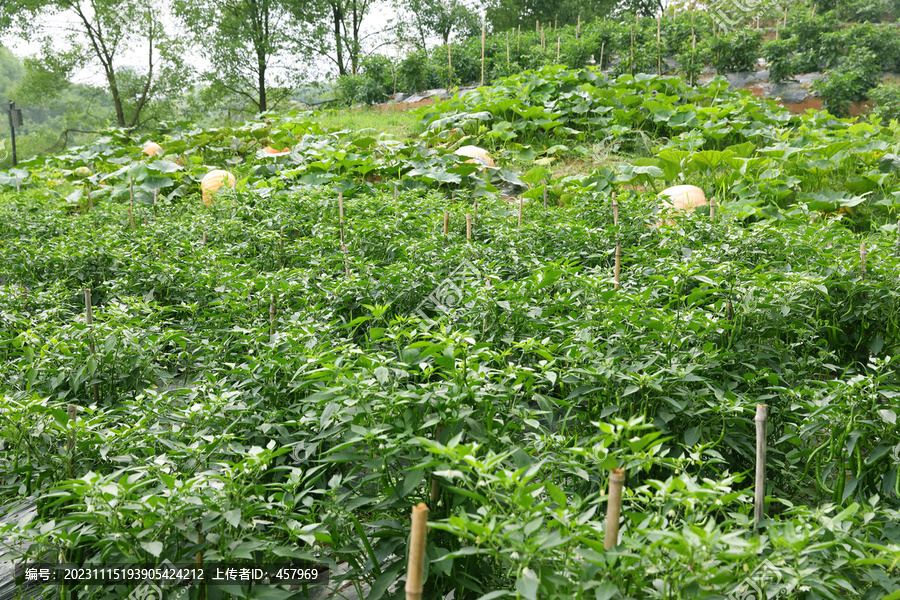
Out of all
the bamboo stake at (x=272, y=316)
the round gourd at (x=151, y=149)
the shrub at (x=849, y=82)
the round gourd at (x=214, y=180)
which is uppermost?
the shrub at (x=849, y=82)

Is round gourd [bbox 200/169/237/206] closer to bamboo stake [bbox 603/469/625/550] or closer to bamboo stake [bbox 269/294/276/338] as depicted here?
bamboo stake [bbox 269/294/276/338]

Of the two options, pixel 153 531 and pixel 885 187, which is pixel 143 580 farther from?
pixel 885 187

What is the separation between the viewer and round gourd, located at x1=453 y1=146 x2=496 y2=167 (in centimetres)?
666

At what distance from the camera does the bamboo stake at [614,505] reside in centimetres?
111

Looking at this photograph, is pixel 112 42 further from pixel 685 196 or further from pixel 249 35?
pixel 685 196

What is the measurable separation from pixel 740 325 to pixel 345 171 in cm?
486

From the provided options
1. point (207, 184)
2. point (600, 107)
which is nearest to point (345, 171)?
point (207, 184)

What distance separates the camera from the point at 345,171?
6.43 m

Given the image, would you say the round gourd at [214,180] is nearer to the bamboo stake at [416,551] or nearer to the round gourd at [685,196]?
the round gourd at [685,196]

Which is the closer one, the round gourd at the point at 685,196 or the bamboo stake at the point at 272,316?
the bamboo stake at the point at 272,316

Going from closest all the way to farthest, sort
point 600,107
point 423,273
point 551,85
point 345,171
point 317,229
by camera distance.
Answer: point 423,273 < point 317,229 < point 345,171 < point 600,107 < point 551,85

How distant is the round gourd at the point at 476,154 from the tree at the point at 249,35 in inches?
470

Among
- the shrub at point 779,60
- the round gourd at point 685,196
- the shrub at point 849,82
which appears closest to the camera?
the round gourd at point 685,196

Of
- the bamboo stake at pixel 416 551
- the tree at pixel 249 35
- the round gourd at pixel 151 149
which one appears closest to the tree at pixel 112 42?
the tree at pixel 249 35
